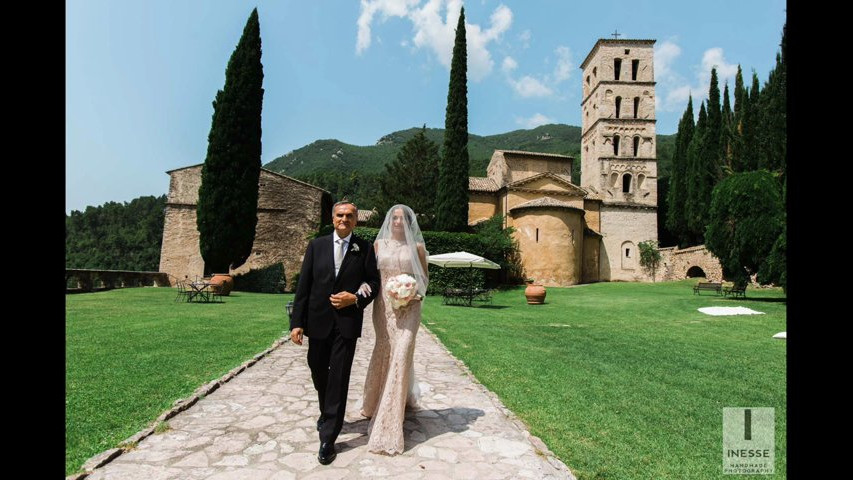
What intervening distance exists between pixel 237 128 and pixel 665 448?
25.0 m

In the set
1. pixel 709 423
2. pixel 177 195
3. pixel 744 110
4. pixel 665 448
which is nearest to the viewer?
pixel 665 448

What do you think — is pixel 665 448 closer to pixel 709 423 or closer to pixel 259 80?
pixel 709 423

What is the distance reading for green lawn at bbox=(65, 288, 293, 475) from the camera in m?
4.43

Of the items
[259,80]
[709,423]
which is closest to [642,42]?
[259,80]

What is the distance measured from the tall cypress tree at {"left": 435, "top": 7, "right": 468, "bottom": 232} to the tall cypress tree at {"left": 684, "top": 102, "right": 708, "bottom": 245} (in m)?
20.6

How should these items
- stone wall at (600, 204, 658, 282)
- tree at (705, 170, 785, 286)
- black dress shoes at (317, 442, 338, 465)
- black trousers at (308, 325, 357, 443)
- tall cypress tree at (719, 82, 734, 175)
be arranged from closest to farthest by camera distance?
black dress shoes at (317, 442, 338, 465) → black trousers at (308, 325, 357, 443) → tree at (705, 170, 785, 286) → tall cypress tree at (719, 82, 734, 175) → stone wall at (600, 204, 658, 282)

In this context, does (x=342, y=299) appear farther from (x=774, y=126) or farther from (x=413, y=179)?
(x=413, y=179)

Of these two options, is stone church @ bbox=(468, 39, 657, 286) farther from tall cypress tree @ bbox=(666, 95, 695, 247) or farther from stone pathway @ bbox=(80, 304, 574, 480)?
stone pathway @ bbox=(80, 304, 574, 480)

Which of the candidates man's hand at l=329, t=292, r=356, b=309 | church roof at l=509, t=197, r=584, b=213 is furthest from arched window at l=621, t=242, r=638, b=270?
man's hand at l=329, t=292, r=356, b=309

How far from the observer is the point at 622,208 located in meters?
40.6

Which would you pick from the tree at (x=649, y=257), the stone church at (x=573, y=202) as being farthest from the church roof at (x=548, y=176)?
the tree at (x=649, y=257)

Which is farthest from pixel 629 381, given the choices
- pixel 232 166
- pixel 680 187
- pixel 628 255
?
pixel 680 187

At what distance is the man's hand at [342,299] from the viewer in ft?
13.5
